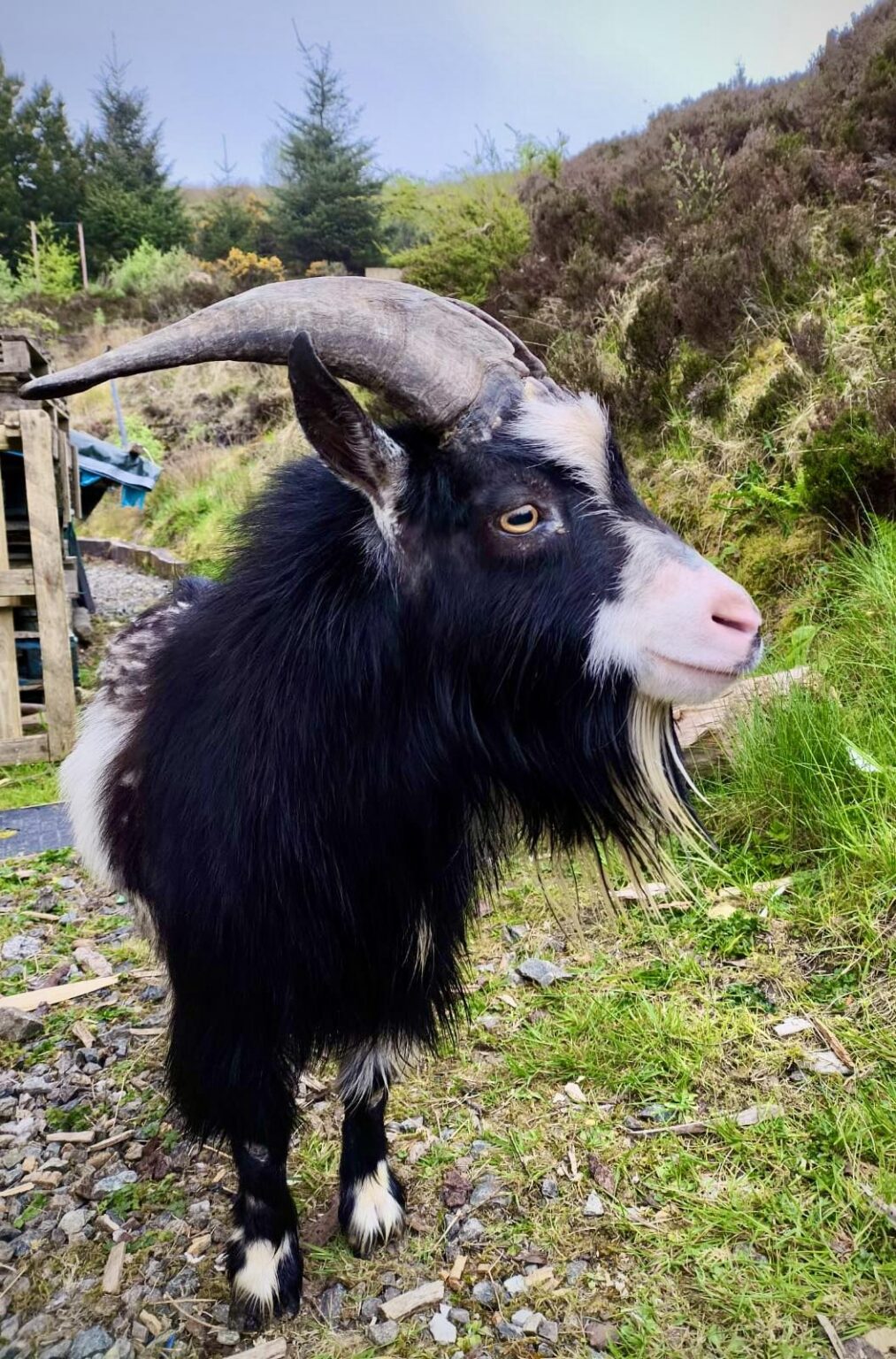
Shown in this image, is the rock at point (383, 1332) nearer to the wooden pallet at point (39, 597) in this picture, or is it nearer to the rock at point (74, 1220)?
the rock at point (74, 1220)

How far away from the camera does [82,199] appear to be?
22266mm

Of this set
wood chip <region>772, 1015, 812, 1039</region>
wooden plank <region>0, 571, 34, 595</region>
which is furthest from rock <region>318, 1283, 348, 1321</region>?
wooden plank <region>0, 571, 34, 595</region>

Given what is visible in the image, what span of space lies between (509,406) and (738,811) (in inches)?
81.0

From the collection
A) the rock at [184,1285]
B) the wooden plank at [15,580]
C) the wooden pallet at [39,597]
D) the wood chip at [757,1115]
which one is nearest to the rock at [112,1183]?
the rock at [184,1285]

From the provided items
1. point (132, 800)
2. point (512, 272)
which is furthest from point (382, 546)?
point (512, 272)

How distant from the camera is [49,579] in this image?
502 cm

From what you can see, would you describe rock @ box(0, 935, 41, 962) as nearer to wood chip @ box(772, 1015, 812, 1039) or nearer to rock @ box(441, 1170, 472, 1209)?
rock @ box(441, 1170, 472, 1209)

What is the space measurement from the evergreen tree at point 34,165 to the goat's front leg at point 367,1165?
70.5 feet

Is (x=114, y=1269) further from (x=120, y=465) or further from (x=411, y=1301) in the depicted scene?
(x=120, y=465)

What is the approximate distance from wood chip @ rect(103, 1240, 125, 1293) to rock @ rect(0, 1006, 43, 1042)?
944 mm

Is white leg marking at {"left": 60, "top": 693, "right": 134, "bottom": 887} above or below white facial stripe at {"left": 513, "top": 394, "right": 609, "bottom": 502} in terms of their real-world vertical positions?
below

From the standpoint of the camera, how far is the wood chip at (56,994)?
9.38ft

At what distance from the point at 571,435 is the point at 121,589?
371 inches

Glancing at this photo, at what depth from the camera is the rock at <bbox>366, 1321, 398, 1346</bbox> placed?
1713mm
